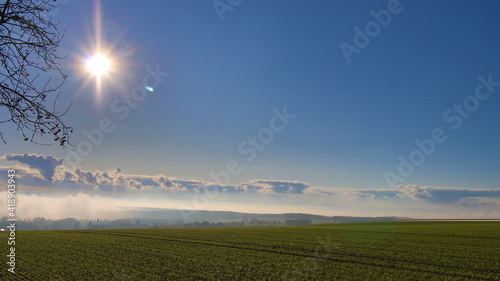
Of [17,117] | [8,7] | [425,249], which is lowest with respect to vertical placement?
[425,249]

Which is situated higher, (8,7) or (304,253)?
(8,7)

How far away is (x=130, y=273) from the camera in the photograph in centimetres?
1928

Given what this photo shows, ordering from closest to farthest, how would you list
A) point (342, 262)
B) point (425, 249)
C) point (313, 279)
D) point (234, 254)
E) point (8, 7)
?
point (8, 7)
point (313, 279)
point (342, 262)
point (234, 254)
point (425, 249)

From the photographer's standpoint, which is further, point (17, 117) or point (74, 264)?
point (74, 264)

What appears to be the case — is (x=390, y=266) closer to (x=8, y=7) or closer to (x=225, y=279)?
(x=225, y=279)

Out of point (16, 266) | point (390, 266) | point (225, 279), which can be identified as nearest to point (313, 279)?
point (225, 279)

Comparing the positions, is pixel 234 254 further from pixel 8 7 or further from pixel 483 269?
pixel 8 7

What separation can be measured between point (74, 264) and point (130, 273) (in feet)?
19.3

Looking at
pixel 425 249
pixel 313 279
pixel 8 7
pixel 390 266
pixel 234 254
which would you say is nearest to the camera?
pixel 8 7

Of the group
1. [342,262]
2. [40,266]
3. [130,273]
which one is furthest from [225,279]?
[40,266]

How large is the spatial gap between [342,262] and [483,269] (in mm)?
8559

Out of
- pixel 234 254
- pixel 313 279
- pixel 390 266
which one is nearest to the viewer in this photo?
pixel 313 279

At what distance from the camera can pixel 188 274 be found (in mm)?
18797

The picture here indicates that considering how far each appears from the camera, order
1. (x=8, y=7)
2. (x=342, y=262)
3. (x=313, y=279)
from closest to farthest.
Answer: (x=8, y=7), (x=313, y=279), (x=342, y=262)
